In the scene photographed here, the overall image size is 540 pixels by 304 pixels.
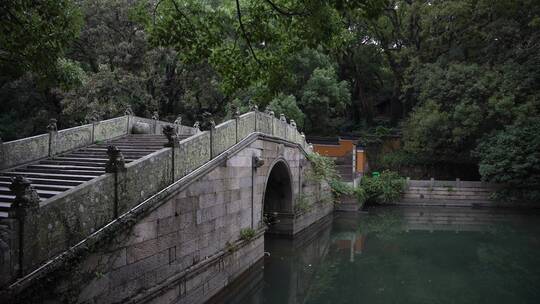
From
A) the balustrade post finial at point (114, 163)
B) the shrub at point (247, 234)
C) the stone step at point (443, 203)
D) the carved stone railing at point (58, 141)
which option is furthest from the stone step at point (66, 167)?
the stone step at point (443, 203)

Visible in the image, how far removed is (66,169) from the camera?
8.23 meters

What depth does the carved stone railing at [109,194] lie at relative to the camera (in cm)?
447

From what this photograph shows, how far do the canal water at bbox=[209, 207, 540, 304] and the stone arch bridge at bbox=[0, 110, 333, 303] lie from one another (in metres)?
1.29

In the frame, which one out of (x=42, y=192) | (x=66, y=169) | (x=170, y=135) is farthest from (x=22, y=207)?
(x=66, y=169)

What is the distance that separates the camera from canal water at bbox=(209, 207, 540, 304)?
9.42 m

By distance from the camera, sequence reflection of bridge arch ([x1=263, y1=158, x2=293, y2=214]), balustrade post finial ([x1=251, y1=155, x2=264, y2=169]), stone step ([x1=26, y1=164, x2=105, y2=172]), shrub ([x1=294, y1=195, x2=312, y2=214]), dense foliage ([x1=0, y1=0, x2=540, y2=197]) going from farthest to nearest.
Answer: dense foliage ([x1=0, y1=0, x2=540, y2=197]), shrub ([x1=294, y1=195, x2=312, y2=214]), reflection of bridge arch ([x1=263, y1=158, x2=293, y2=214]), balustrade post finial ([x1=251, y1=155, x2=264, y2=169]), stone step ([x1=26, y1=164, x2=105, y2=172])

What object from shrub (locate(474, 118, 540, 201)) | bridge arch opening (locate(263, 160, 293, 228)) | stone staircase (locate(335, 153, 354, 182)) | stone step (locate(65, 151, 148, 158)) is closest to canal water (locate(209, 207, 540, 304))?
bridge arch opening (locate(263, 160, 293, 228))

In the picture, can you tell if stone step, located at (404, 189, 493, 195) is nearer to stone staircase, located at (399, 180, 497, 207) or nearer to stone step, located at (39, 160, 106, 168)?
stone staircase, located at (399, 180, 497, 207)

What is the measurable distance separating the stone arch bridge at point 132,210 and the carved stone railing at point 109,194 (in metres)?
0.01

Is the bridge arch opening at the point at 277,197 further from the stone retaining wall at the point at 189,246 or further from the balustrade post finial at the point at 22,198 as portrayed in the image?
the balustrade post finial at the point at 22,198

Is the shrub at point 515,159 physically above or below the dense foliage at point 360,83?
below

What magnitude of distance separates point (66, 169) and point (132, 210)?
10.3 ft

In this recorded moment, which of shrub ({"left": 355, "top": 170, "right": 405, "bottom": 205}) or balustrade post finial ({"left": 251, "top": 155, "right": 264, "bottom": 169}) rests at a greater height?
balustrade post finial ({"left": 251, "top": 155, "right": 264, "bottom": 169})

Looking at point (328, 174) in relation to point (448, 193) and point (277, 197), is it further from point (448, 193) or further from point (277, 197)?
point (448, 193)
